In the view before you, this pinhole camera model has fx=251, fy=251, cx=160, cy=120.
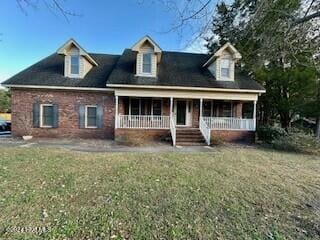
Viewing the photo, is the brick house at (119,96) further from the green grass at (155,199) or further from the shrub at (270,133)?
the green grass at (155,199)

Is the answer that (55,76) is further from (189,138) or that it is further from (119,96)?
(189,138)

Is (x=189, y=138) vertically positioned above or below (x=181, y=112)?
below

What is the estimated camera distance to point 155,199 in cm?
503

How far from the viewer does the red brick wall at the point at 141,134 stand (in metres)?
15.1

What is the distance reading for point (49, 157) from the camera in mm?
8625

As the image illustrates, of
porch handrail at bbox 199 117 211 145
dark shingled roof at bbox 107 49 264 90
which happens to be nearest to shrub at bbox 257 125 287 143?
dark shingled roof at bbox 107 49 264 90

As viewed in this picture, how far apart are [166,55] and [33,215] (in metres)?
18.0

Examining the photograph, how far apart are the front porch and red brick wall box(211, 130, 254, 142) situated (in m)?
0.14

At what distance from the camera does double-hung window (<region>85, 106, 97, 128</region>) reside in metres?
16.0

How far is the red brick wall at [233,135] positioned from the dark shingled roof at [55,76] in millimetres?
7800

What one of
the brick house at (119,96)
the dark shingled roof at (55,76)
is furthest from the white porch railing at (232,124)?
the dark shingled roof at (55,76)

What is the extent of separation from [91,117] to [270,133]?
1133 centimetres

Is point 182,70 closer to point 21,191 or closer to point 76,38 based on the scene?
point 76,38

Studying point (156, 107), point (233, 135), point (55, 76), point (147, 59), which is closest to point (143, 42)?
point (147, 59)
